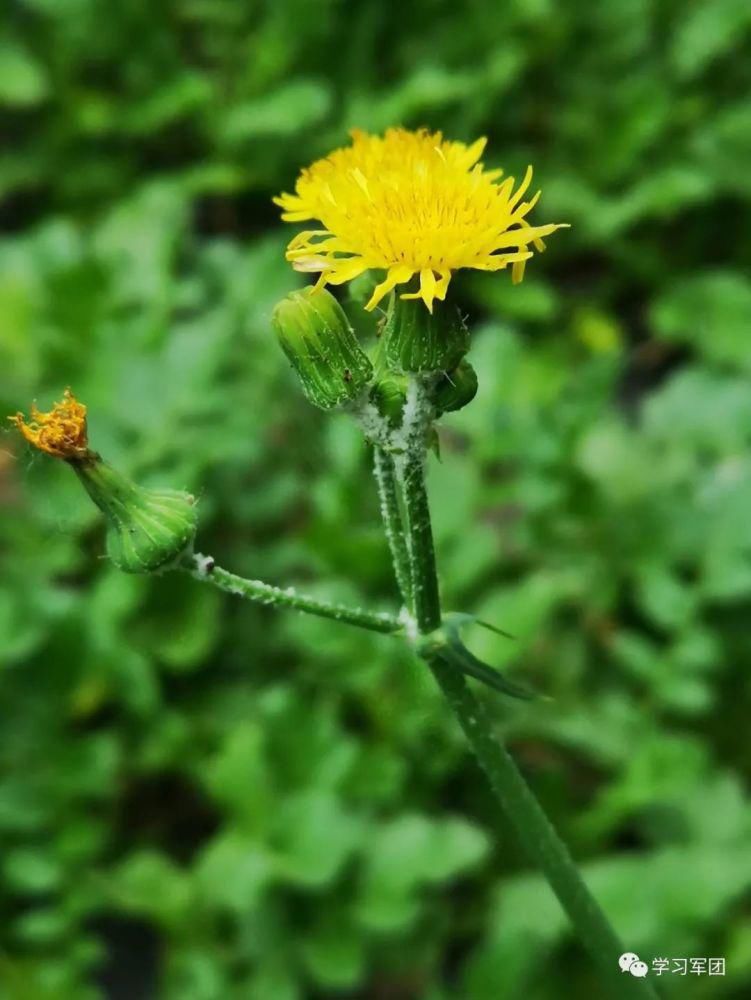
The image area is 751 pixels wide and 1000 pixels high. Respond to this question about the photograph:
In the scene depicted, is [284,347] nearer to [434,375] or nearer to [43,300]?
[434,375]

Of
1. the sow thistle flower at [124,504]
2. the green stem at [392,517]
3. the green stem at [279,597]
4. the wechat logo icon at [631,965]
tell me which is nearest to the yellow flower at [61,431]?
the sow thistle flower at [124,504]

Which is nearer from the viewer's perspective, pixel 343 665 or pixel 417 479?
pixel 417 479

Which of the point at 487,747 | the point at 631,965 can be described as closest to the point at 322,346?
the point at 487,747

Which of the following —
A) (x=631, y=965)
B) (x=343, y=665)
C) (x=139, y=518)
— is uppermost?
(x=343, y=665)

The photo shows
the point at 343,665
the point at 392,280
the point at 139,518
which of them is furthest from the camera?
the point at 343,665

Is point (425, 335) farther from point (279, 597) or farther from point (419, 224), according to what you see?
point (279, 597)

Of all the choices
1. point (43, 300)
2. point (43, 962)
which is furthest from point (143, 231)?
point (43, 962)

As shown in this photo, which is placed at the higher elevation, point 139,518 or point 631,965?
point 139,518
